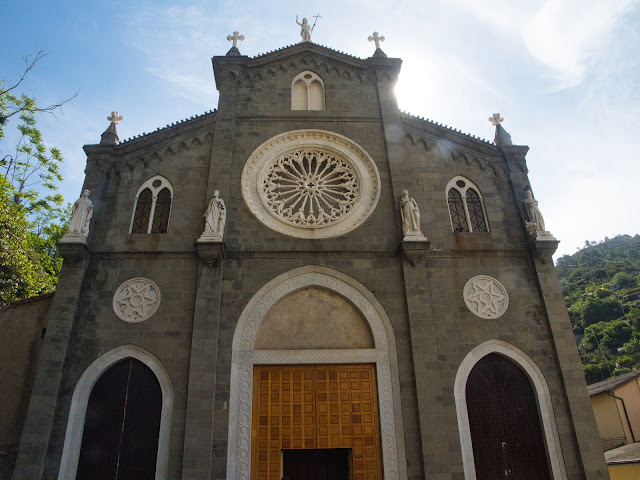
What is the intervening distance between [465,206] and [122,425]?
12.1 meters

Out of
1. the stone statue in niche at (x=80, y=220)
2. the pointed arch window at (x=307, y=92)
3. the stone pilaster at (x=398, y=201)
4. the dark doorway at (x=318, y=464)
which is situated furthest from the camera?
the pointed arch window at (x=307, y=92)

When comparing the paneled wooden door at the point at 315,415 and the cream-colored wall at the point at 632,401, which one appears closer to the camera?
the paneled wooden door at the point at 315,415

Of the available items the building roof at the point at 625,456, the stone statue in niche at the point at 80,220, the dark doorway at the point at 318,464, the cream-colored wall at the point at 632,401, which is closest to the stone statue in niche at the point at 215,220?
the stone statue in niche at the point at 80,220

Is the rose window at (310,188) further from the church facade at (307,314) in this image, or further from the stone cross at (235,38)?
Result: the stone cross at (235,38)

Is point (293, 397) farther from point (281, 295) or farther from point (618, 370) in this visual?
point (618, 370)

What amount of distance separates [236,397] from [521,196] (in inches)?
434

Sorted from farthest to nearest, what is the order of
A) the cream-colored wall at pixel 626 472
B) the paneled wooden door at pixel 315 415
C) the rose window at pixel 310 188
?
1. the cream-colored wall at pixel 626 472
2. the rose window at pixel 310 188
3. the paneled wooden door at pixel 315 415

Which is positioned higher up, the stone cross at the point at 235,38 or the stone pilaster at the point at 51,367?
the stone cross at the point at 235,38

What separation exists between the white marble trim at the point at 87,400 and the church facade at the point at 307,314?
0.05 metres

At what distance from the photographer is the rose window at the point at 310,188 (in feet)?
50.6

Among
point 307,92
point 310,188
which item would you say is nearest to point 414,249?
point 310,188

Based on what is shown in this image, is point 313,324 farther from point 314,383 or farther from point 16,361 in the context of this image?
point 16,361

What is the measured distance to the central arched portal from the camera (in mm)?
12438

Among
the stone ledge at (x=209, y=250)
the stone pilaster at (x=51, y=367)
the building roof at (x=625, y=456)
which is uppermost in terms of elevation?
the stone ledge at (x=209, y=250)
